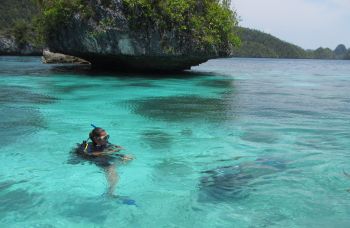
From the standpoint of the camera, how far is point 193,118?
1140cm

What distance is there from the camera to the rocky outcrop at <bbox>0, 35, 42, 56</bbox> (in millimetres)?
75125

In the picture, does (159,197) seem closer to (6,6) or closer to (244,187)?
(244,187)

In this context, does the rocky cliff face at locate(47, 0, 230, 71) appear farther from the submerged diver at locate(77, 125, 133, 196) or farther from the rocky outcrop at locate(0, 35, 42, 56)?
the rocky outcrop at locate(0, 35, 42, 56)

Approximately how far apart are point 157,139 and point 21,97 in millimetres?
7517

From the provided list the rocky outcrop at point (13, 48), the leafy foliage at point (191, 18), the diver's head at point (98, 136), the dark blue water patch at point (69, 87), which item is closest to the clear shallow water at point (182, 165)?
the diver's head at point (98, 136)

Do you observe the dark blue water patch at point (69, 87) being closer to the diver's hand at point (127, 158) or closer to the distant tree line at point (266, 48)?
the diver's hand at point (127, 158)

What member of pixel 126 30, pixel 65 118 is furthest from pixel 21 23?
pixel 65 118

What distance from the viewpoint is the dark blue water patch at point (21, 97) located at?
1382 centimetres

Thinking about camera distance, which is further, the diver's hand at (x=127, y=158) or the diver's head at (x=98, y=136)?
the diver's hand at (x=127, y=158)

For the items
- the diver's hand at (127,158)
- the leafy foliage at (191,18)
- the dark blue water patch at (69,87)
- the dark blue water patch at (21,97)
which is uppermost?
the leafy foliage at (191,18)

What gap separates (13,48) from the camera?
249 feet

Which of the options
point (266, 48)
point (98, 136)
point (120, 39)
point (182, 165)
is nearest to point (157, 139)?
point (182, 165)

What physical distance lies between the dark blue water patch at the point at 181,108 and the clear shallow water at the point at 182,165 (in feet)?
0.10

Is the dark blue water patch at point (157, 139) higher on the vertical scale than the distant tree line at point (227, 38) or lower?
lower
